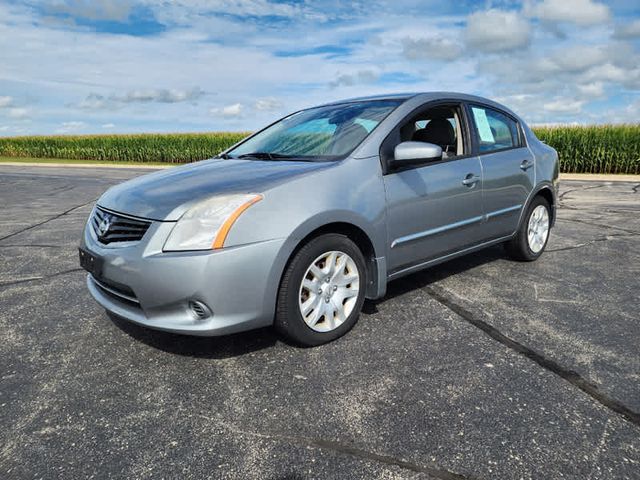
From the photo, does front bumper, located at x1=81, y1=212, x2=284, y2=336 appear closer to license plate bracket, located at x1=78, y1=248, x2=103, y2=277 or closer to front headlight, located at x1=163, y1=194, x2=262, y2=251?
front headlight, located at x1=163, y1=194, x2=262, y2=251

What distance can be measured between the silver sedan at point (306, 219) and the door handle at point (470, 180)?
15 millimetres

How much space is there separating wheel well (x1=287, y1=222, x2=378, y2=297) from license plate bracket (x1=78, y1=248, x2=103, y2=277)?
1241 millimetres

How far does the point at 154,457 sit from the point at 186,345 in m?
1.19

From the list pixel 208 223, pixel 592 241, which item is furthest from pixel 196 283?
pixel 592 241

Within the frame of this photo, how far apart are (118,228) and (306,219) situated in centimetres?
116

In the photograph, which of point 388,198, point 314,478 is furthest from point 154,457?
point 388,198

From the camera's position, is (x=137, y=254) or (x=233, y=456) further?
(x=137, y=254)

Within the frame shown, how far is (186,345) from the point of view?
135 inches

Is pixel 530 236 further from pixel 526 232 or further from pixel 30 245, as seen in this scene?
pixel 30 245

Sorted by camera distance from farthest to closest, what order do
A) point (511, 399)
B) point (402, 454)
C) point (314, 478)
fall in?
point (511, 399), point (402, 454), point (314, 478)

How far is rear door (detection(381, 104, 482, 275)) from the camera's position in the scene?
368cm

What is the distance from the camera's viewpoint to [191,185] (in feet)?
10.8

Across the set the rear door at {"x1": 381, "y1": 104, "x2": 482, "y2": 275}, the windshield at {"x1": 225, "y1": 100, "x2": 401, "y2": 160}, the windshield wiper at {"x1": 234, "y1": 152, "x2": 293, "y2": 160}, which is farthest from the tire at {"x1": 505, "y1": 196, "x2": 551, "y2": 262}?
the windshield wiper at {"x1": 234, "y1": 152, "x2": 293, "y2": 160}

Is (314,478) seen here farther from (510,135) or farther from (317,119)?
(510,135)
